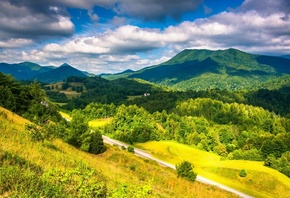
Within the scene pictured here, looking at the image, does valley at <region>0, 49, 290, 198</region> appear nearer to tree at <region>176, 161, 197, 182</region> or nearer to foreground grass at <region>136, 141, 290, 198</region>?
foreground grass at <region>136, 141, 290, 198</region>

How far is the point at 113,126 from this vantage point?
13175cm

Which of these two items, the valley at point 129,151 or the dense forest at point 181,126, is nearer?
the valley at point 129,151

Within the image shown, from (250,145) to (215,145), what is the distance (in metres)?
18.7

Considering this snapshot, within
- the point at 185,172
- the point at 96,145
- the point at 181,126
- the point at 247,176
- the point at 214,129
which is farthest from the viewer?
the point at 181,126

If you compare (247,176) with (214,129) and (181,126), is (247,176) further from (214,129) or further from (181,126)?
(181,126)

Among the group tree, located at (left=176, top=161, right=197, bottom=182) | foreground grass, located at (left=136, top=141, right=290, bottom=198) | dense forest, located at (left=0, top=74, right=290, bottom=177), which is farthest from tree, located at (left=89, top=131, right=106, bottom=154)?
foreground grass, located at (left=136, top=141, right=290, bottom=198)

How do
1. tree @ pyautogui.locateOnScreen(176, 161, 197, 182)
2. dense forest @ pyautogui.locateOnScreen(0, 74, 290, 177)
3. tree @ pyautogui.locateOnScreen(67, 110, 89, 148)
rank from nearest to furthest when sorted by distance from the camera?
1. tree @ pyautogui.locateOnScreen(176, 161, 197, 182)
2. tree @ pyautogui.locateOnScreen(67, 110, 89, 148)
3. dense forest @ pyautogui.locateOnScreen(0, 74, 290, 177)

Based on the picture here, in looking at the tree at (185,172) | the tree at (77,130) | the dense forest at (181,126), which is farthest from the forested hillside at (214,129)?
the tree at (77,130)

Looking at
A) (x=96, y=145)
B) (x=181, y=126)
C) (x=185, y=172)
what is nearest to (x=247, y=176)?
(x=185, y=172)

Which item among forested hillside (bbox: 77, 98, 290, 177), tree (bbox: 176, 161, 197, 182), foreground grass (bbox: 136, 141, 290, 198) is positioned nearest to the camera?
tree (bbox: 176, 161, 197, 182)

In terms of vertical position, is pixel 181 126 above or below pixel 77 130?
below

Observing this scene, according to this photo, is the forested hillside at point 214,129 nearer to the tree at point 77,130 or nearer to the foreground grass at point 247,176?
the foreground grass at point 247,176

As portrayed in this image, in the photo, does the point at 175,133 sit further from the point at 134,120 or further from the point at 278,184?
the point at 278,184

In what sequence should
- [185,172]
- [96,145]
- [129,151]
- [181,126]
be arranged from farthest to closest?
[181,126] < [129,151] < [96,145] < [185,172]
